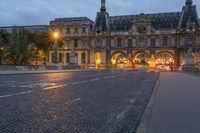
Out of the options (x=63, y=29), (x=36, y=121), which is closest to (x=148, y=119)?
(x=36, y=121)

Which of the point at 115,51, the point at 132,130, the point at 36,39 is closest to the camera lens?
the point at 132,130

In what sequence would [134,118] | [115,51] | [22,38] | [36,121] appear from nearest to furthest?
[36,121]
[134,118]
[22,38]
[115,51]

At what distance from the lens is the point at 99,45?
100500 millimetres

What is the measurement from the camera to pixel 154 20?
10062 centimetres

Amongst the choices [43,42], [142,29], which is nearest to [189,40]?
[142,29]

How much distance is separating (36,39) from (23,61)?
104 ft

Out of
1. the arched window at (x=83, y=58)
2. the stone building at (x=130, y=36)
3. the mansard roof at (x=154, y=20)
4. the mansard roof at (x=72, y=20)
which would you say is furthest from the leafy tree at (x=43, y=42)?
the mansard roof at (x=154, y=20)

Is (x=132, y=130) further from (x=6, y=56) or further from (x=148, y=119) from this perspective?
(x=6, y=56)

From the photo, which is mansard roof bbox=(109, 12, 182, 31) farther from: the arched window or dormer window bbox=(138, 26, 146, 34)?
the arched window

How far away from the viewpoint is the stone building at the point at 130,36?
94.1 meters

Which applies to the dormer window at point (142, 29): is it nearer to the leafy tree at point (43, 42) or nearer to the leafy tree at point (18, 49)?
the leafy tree at point (43, 42)

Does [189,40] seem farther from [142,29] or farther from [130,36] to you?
[130,36]

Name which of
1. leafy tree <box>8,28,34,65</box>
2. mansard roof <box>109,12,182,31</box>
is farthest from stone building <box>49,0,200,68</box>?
leafy tree <box>8,28,34,65</box>

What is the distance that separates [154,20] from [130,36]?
8.95 metres
